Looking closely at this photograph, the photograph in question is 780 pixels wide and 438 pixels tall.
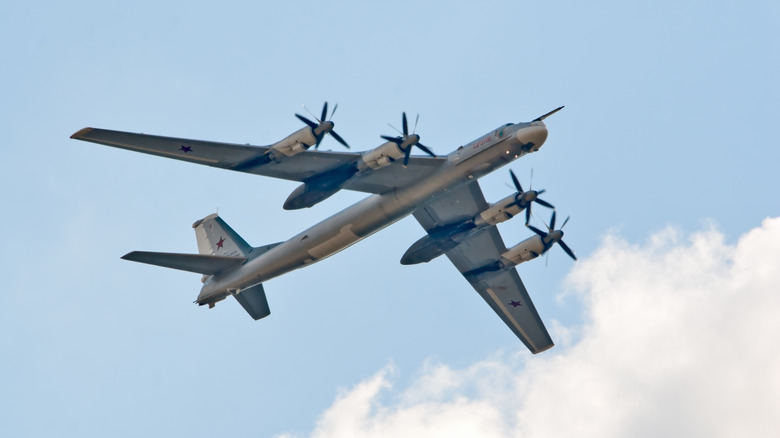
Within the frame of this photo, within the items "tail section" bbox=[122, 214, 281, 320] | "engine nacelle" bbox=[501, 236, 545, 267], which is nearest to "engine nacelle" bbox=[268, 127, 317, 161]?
"tail section" bbox=[122, 214, 281, 320]

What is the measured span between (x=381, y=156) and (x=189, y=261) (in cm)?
1371

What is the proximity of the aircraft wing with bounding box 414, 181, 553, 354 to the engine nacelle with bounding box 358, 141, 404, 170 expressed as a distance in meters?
7.72

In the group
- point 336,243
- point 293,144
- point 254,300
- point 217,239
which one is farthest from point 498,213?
point 217,239

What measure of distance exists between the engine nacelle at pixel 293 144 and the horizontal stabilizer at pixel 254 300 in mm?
12016

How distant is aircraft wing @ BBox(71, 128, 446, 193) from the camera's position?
51750 millimetres

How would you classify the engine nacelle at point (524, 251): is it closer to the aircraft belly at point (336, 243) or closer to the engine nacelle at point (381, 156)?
the aircraft belly at point (336, 243)

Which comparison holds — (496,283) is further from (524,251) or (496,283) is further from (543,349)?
(543,349)

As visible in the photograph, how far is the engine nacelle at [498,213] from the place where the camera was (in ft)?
188

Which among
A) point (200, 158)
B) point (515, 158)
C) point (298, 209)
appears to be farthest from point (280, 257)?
point (515, 158)

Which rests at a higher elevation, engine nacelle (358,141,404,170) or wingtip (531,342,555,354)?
engine nacelle (358,141,404,170)

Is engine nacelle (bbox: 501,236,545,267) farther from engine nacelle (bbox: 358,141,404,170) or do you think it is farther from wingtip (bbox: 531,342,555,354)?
engine nacelle (bbox: 358,141,404,170)

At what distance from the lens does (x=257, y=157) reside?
2077 inches

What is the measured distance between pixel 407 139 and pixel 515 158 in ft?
20.6

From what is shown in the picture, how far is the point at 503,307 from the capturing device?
65.1 meters
